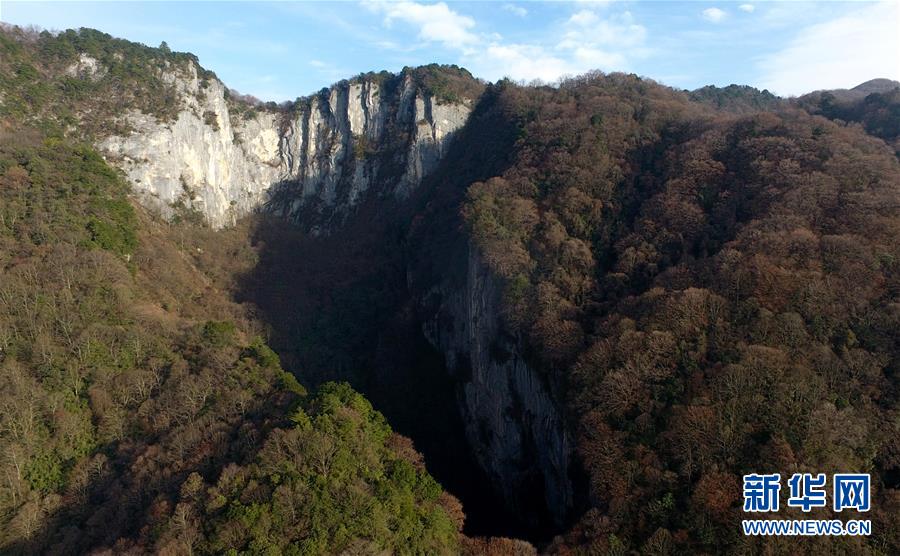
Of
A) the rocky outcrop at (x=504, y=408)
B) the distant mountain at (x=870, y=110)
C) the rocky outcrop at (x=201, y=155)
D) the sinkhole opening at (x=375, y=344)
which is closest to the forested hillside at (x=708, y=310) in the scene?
the rocky outcrop at (x=504, y=408)

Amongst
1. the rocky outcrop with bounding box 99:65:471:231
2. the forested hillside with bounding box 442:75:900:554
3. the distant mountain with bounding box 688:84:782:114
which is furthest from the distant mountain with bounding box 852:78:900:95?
the rocky outcrop with bounding box 99:65:471:231

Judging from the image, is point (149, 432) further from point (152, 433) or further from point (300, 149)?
point (300, 149)

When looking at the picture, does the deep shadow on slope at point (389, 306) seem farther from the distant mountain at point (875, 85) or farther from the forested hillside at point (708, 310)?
the distant mountain at point (875, 85)

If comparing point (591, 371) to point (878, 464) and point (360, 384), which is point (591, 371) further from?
point (360, 384)

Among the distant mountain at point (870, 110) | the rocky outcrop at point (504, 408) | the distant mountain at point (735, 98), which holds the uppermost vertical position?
the distant mountain at point (735, 98)

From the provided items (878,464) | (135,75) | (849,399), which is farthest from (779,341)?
(135,75)
